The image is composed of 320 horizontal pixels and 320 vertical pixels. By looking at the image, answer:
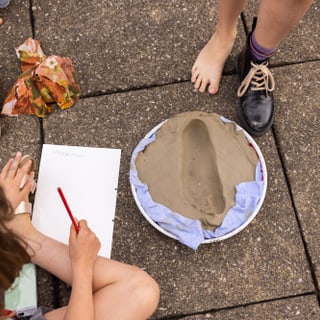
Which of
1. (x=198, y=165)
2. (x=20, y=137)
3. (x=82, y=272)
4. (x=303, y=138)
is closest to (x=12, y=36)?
(x=20, y=137)

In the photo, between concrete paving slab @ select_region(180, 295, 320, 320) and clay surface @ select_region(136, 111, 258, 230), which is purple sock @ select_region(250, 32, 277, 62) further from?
concrete paving slab @ select_region(180, 295, 320, 320)

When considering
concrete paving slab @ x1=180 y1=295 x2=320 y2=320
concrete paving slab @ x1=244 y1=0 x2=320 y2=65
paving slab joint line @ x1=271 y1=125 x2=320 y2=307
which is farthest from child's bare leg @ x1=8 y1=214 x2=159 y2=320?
concrete paving slab @ x1=244 y1=0 x2=320 y2=65

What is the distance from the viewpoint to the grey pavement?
157cm

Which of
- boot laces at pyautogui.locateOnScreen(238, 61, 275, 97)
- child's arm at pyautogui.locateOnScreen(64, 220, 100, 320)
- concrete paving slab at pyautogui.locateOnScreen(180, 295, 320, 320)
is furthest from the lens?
boot laces at pyautogui.locateOnScreen(238, 61, 275, 97)

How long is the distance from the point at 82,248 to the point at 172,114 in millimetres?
590

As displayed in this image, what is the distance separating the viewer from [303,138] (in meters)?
1.73

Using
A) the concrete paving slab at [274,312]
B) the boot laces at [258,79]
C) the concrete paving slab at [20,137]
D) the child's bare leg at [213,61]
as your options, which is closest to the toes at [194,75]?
the child's bare leg at [213,61]

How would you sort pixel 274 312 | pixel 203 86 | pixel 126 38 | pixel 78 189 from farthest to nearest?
pixel 126 38
pixel 203 86
pixel 78 189
pixel 274 312

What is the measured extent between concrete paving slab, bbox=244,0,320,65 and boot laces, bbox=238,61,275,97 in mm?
173

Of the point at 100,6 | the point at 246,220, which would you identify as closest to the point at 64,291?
the point at 246,220

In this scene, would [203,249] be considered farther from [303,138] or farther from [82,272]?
[303,138]

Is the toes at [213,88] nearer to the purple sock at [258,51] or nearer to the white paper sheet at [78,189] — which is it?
the purple sock at [258,51]

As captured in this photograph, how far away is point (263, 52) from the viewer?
5.21ft

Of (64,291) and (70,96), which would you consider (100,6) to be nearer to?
(70,96)
